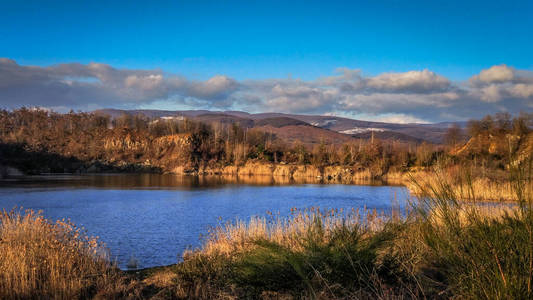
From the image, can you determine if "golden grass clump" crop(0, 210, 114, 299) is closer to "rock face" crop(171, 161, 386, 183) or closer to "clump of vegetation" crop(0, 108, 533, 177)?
"rock face" crop(171, 161, 386, 183)

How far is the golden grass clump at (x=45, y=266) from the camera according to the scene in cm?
741

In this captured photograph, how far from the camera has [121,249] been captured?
1459 centimetres

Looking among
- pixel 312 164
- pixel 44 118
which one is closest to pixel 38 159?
pixel 44 118

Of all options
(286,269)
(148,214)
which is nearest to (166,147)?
(148,214)

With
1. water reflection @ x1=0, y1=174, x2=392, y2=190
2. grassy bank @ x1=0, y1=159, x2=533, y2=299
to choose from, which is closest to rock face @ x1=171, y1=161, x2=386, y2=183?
water reflection @ x1=0, y1=174, x2=392, y2=190

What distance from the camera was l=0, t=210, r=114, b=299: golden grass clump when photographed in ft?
24.3

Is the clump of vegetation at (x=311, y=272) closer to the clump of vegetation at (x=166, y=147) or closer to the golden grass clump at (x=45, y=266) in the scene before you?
the golden grass clump at (x=45, y=266)

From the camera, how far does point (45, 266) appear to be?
8.11 meters

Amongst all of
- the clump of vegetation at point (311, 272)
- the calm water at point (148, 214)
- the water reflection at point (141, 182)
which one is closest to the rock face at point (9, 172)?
the water reflection at point (141, 182)

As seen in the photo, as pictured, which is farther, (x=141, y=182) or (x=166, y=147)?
(x=166, y=147)

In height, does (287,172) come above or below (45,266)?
below

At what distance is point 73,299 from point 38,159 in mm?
78475

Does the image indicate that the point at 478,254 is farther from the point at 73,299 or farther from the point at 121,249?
the point at 121,249

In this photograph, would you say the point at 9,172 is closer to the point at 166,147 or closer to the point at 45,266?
the point at 166,147
